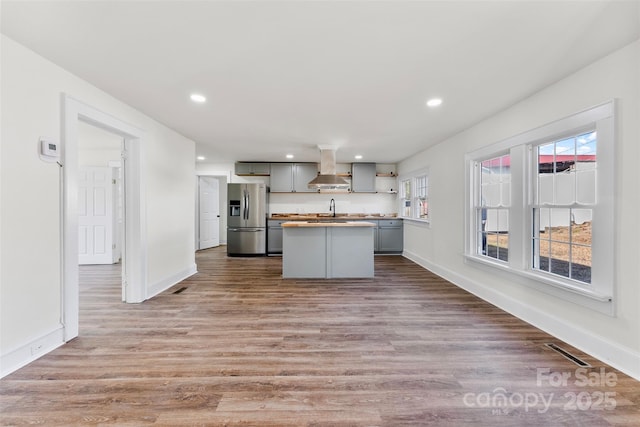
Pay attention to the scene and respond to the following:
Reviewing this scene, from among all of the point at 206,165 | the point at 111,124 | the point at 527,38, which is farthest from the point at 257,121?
the point at 206,165

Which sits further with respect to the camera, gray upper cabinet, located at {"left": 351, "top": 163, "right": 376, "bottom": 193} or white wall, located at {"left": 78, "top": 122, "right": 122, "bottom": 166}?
gray upper cabinet, located at {"left": 351, "top": 163, "right": 376, "bottom": 193}

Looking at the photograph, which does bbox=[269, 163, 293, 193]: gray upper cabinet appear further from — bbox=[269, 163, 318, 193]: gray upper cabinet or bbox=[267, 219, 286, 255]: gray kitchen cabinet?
bbox=[267, 219, 286, 255]: gray kitchen cabinet

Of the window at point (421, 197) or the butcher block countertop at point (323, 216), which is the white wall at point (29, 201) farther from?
the window at point (421, 197)

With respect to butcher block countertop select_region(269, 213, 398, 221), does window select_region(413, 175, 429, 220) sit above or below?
above

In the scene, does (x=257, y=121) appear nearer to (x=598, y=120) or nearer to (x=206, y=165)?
(x=598, y=120)

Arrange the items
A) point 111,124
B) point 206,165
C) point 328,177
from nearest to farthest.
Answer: point 111,124 < point 328,177 < point 206,165

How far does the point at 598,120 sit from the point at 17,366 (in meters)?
4.85

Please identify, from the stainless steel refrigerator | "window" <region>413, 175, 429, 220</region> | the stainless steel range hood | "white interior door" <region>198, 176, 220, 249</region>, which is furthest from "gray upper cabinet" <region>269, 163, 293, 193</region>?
"window" <region>413, 175, 429, 220</region>

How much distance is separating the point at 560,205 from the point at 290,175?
537cm

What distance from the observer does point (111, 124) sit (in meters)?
2.78

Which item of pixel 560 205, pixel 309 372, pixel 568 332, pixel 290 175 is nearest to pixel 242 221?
pixel 290 175

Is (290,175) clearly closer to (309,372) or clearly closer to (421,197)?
(421,197)

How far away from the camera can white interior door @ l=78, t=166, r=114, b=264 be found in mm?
5348

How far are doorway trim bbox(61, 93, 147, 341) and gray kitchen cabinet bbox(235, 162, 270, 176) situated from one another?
3379 mm
